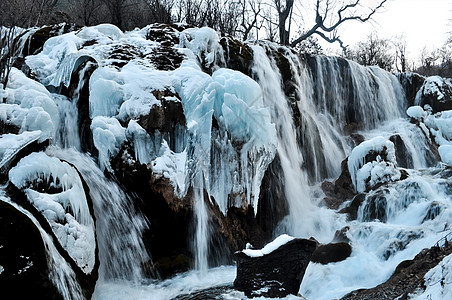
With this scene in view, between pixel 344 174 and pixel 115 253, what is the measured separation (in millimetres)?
6825

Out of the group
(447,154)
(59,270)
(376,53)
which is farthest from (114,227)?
(376,53)

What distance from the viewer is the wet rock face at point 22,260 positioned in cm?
368

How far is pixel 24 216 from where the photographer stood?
410 centimetres

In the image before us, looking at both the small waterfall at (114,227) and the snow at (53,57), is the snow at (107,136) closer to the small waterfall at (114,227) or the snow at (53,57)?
the small waterfall at (114,227)

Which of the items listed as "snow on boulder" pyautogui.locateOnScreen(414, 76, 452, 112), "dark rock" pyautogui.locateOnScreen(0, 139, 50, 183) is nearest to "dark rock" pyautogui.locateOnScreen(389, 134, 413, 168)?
"snow on boulder" pyautogui.locateOnScreen(414, 76, 452, 112)

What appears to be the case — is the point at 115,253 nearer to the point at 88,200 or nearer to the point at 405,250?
the point at 88,200

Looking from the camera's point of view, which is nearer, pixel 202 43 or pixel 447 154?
pixel 202 43

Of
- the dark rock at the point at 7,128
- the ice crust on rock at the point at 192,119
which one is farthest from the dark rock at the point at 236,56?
the dark rock at the point at 7,128

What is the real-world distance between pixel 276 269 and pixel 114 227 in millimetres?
2833

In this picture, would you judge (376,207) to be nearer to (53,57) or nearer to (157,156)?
(157,156)

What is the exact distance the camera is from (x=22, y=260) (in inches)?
149

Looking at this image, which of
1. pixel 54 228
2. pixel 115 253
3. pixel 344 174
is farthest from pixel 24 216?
pixel 344 174

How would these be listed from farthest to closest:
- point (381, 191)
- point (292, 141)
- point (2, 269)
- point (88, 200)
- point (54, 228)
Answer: point (292, 141)
point (381, 191)
point (88, 200)
point (54, 228)
point (2, 269)

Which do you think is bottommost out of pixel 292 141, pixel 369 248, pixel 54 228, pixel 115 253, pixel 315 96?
pixel 369 248
